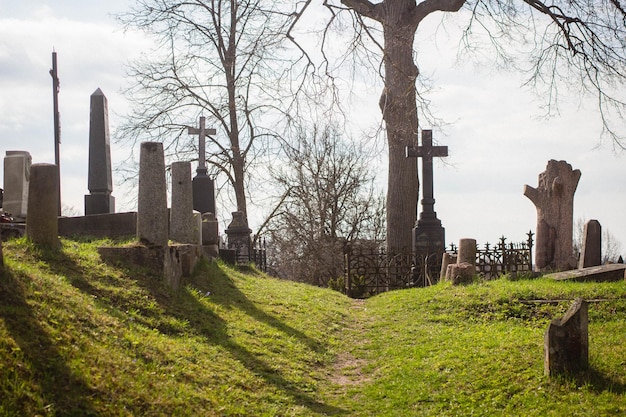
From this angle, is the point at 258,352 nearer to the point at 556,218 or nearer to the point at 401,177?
the point at 556,218

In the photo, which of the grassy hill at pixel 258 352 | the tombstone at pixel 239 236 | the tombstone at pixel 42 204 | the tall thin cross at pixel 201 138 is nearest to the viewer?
the grassy hill at pixel 258 352

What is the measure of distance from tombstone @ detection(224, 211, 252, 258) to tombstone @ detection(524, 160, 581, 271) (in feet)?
32.1

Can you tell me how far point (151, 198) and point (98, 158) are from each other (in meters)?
3.93

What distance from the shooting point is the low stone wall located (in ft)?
43.7

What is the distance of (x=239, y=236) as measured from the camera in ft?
75.6

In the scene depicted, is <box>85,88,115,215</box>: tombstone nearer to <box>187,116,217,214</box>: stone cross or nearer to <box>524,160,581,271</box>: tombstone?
<box>187,116,217,214</box>: stone cross

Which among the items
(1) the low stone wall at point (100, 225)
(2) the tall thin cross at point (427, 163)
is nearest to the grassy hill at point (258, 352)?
(1) the low stone wall at point (100, 225)

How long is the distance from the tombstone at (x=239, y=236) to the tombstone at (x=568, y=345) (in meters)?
15.7

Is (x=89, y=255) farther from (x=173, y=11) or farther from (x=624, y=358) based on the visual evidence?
(x=173, y=11)

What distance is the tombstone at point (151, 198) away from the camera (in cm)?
1102

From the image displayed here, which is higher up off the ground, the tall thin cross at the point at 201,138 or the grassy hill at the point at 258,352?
the tall thin cross at the point at 201,138

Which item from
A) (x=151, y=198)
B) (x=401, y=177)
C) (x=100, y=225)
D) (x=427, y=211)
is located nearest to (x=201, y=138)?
(x=401, y=177)

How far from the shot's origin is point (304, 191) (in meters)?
27.4

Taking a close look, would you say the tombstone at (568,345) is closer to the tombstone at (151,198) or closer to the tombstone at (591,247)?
the tombstone at (151,198)
